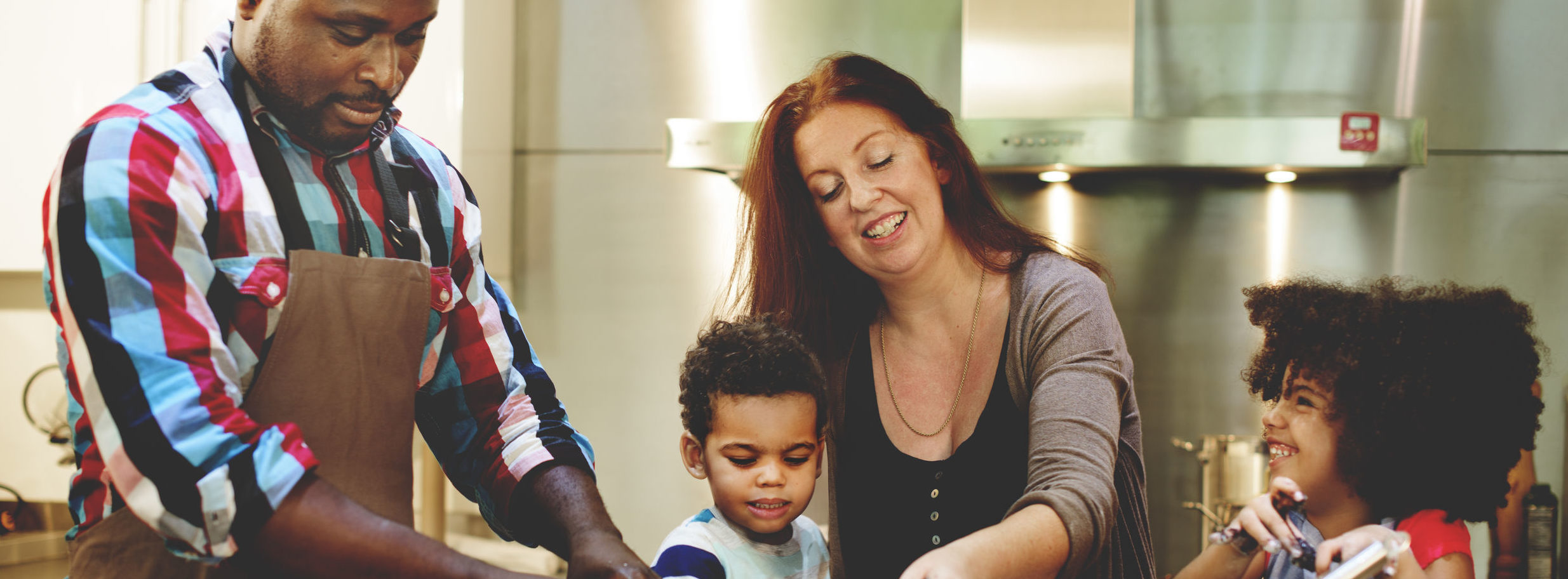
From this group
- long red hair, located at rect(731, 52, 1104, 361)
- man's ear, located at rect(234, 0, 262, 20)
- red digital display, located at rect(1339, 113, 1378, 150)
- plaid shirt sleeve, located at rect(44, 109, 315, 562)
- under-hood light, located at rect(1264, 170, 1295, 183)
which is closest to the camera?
plaid shirt sleeve, located at rect(44, 109, 315, 562)

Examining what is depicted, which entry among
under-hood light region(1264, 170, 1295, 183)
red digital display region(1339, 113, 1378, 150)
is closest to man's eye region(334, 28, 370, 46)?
red digital display region(1339, 113, 1378, 150)

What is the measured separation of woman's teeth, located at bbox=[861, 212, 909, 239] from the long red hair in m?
0.11

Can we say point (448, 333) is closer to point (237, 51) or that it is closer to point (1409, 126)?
point (237, 51)

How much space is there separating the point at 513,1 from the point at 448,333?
6.60ft

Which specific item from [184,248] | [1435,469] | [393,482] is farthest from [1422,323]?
[184,248]

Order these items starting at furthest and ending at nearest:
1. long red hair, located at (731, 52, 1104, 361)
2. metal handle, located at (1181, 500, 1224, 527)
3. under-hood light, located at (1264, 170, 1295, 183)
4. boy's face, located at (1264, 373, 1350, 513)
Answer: under-hood light, located at (1264, 170, 1295, 183) → metal handle, located at (1181, 500, 1224, 527) → long red hair, located at (731, 52, 1104, 361) → boy's face, located at (1264, 373, 1350, 513)

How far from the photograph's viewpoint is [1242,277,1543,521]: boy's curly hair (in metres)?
1.10

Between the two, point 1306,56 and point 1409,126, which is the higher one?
point 1306,56

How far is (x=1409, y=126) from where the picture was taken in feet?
6.98

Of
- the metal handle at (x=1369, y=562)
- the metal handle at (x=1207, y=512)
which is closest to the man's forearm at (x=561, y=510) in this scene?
the metal handle at (x=1369, y=562)

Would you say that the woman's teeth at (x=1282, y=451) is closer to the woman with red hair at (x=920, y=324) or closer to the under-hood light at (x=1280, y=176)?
the woman with red hair at (x=920, y=324)

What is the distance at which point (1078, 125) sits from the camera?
221 centimetres

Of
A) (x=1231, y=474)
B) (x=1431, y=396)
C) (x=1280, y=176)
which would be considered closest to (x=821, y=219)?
(x=1431, y=396)

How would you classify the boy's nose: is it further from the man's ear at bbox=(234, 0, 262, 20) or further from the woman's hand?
the man's ear at bbox=(234, 0, 262, 20)
